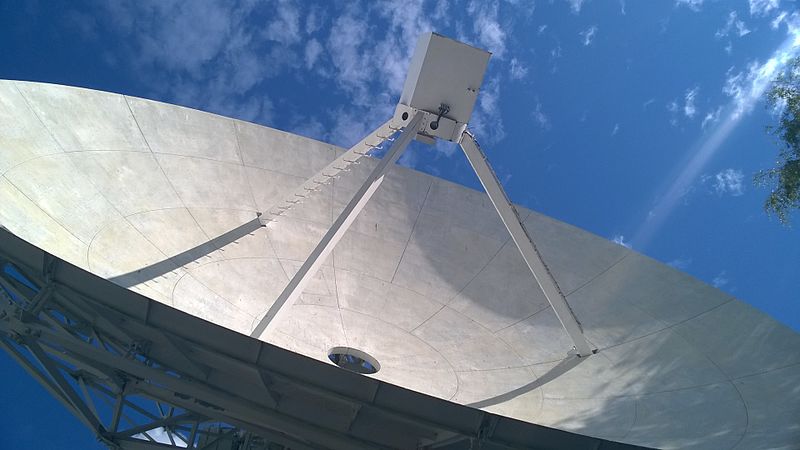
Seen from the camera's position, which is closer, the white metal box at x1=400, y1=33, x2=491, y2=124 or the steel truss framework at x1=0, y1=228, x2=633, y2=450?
the steel truss framework at x1=0, y1=228, x2=633, y2=450

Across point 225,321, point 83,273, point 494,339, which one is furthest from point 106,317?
point 494,339

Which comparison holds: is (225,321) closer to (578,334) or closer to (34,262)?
(34,262)

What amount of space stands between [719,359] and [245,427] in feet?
33.8

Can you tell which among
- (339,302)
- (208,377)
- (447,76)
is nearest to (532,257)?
(447,76)

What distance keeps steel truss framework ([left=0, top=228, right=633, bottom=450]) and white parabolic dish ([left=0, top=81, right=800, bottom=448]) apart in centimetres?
145

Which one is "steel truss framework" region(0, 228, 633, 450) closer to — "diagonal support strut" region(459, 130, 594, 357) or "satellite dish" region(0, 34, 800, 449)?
"satellite dish" region(0, 34, 800, 449)

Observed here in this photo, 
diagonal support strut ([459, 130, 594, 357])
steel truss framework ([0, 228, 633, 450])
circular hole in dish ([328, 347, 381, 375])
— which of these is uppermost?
diagonal support strut ([459, 130, 594, 357])

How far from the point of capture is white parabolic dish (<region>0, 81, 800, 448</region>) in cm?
1379

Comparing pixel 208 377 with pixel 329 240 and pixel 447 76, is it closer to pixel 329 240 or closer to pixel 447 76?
pixel 329 240

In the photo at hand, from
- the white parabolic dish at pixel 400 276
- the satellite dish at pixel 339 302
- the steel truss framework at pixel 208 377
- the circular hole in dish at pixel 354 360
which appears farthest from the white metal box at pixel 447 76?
the steel truss framework at pixel 208 377

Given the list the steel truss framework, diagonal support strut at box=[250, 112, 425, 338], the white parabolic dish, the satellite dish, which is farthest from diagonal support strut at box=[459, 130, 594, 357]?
the steel truss framework

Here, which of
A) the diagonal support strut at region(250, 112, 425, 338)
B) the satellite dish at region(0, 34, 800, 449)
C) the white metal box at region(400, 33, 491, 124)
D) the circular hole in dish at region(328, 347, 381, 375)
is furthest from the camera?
the circular hole in dish at region(328, 347, 381, 375)

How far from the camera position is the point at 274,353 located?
10719mm

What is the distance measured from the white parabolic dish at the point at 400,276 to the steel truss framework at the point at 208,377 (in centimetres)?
Result: 145
